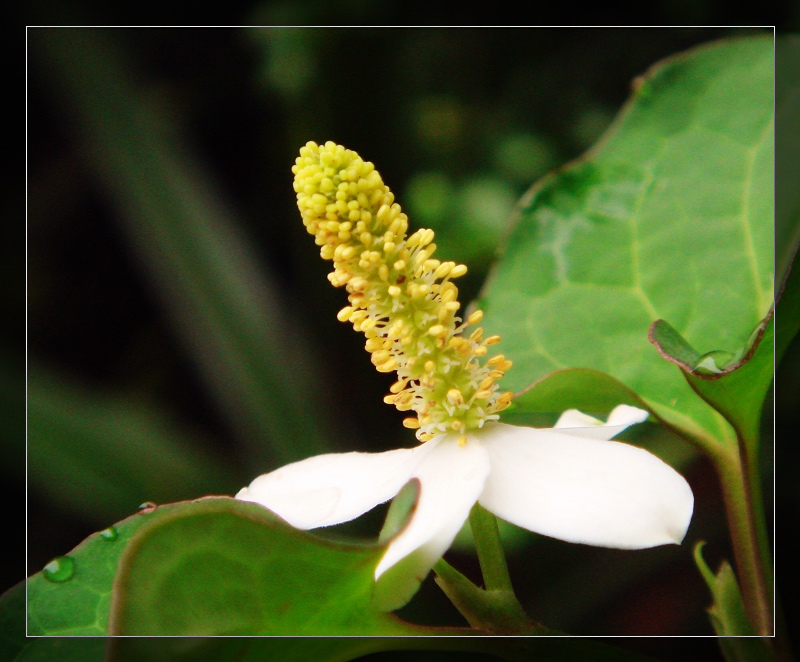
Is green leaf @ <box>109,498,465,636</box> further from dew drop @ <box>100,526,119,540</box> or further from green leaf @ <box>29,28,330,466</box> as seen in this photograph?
green leaf @ <box>29,28,330,466</box>

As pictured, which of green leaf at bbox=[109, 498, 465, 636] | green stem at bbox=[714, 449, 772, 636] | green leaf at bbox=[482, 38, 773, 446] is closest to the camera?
green leaf at bbox=[109, 498, 465, 636]

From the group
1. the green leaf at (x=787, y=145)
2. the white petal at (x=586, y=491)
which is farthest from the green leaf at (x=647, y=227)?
the white petal at (x=586, y=491)

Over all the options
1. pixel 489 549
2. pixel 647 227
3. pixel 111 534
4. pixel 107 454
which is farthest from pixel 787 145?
pixel 107 454

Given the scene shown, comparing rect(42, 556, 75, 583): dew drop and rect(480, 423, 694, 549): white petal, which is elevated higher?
rect(480, 423, 694, 549): white petal

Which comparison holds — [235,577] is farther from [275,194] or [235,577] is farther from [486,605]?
[275,194]

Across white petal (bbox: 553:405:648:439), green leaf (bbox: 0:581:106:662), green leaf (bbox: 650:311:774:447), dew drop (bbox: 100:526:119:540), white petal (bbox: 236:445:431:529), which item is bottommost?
green leaf (bbox: 0:581:106:662)

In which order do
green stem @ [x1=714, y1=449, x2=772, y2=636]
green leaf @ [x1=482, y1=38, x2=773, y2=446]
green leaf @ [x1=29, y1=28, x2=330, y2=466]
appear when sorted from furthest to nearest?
green leaf @ [x1=29, y1=28, x2=330, y2=466] < green leaf @ [x1=482, y1=38, x2=773, y2=446] < green stem @ [x1=714, y1=449, x2=772, y2=636]

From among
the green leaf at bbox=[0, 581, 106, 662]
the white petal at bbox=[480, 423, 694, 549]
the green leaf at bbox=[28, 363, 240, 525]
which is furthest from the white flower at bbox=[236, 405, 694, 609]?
the green leaf at bbox=[28, 363, 240, 525]
